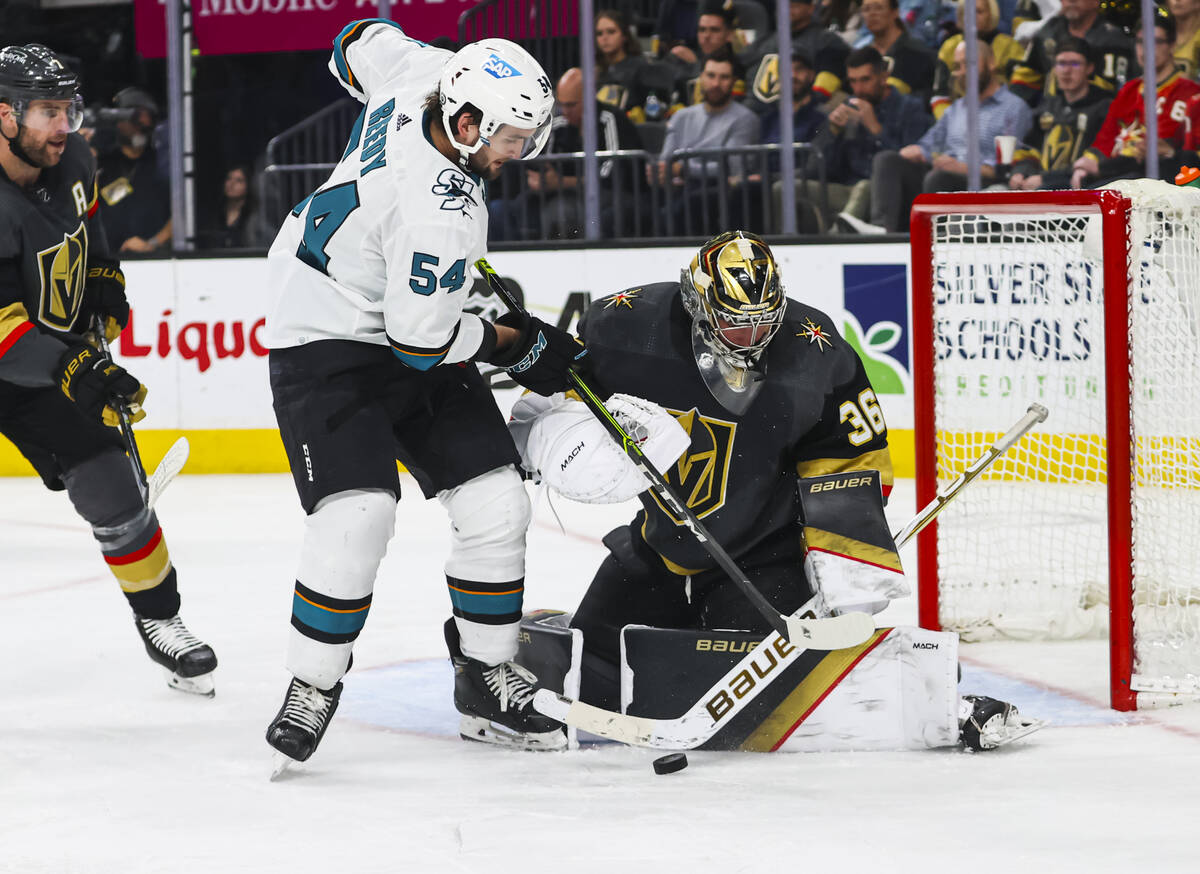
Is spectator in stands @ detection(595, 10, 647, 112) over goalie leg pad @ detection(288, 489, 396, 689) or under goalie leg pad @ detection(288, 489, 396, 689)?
over

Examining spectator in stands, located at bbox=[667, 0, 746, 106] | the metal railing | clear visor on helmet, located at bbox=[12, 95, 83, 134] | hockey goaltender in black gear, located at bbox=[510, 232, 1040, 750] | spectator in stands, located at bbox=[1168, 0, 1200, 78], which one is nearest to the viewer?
hockey goaltender in black gear, located at bbox=[510, 232, 1040, 750]

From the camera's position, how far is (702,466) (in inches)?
106

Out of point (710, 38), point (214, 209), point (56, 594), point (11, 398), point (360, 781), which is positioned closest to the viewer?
point (360, 781)

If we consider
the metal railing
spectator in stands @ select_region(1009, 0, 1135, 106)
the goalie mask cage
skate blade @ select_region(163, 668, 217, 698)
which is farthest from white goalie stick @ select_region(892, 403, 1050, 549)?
the metal railing

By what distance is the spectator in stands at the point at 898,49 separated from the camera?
6.08 m

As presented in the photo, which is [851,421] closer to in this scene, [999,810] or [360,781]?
[999,810]

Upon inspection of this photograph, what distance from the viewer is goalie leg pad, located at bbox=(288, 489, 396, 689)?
7.99 feet

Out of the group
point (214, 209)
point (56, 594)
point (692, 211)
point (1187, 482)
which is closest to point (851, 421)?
point (1187, 482)

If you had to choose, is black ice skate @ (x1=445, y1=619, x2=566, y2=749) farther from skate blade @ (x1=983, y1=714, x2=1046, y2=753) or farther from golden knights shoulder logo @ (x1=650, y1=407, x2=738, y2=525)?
skate blade @ (x1=983, y1=714, x2=1046, y2=753)

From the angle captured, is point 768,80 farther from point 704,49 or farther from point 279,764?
point 279,764

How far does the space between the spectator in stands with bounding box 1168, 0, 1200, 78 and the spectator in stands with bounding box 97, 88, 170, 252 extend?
3.98m

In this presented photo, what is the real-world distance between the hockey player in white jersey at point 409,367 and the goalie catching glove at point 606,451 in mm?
85

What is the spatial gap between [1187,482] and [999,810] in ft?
3.65

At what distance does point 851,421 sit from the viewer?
2650 mm
